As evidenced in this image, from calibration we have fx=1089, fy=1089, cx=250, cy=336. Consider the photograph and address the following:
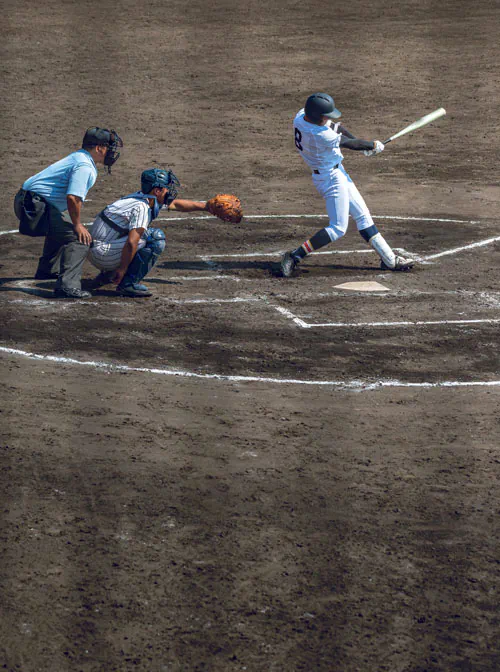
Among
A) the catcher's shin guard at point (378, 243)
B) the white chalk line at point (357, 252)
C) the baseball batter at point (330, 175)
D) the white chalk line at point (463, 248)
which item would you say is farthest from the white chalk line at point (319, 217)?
the catcher's shin guard at point (378, 243)

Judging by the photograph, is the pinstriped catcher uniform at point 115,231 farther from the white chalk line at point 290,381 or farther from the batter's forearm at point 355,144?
the batter's forearm at point 355,144

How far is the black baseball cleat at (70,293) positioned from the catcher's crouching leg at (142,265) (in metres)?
0.33

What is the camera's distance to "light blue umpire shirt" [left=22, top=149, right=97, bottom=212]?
8.97m

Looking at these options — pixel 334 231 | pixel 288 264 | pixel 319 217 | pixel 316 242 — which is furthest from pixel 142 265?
pixel 319 217

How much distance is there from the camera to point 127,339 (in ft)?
27.0

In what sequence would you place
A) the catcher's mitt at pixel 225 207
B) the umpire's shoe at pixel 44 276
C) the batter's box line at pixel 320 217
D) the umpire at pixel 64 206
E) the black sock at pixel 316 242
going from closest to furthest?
the umpire at pixel 64 206 < the catcher's mitt at pixel 225 207 < the umpire's shoe at pixel 44 276 < the black sock at pixel 316 242 < the batter's box line at pixel 320 217

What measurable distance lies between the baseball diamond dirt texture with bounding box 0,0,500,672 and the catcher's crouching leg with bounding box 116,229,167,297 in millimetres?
142

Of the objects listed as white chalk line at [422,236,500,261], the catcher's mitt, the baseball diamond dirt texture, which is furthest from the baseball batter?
white chalk line at [422,236,500,261]

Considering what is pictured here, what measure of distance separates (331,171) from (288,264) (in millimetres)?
956

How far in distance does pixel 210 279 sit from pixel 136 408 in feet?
11.5

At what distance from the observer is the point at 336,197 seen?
10211 millimetres

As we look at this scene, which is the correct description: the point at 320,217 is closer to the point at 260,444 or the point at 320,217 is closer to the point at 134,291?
the point at 134,291

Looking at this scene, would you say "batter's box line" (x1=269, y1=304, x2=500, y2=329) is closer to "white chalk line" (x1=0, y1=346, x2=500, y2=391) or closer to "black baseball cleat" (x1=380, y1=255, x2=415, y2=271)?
"white chalk line" (x1=0, y1=346, x2=500, y2=391)

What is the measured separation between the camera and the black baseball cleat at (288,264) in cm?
1023
